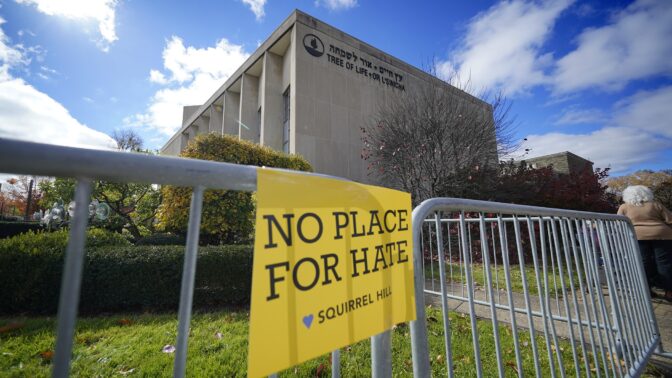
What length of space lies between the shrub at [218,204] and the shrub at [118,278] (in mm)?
3622

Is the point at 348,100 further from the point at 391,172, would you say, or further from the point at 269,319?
the point at 269,319

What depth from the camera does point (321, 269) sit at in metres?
1.00

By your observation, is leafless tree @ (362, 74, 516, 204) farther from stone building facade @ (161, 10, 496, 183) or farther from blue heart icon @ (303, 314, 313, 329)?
blue heart icon @ (303, 314, 313, 329)

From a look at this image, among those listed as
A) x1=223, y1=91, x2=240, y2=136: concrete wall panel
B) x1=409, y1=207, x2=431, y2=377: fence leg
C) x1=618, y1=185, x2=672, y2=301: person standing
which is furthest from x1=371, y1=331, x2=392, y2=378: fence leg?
x1=223, y1=91, x2=240, y2=136: concrete wall panel

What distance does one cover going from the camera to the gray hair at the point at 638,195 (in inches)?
188

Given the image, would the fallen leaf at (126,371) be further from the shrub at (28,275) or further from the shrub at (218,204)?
the shrub at (218,204)

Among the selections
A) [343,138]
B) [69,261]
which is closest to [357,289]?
[69,261]

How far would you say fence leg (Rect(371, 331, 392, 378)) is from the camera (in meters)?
1.21

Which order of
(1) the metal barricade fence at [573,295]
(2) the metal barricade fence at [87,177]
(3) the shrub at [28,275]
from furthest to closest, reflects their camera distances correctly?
1. (3) the shrub at [28,275]
2. (1) the metal barricade fence at [573,295]
3. (2) the metal barricade fence at [87,177]

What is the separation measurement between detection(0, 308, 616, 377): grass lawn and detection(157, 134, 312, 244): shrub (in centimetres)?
452

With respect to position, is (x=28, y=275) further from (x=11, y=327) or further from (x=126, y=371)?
(x=126, y=371)

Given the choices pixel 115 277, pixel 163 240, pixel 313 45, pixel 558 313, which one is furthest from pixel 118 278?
pixel 313 45

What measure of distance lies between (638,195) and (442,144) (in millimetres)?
6018

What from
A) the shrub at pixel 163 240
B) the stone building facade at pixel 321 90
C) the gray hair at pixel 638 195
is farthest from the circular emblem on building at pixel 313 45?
the gray hair at pixel 638 195
